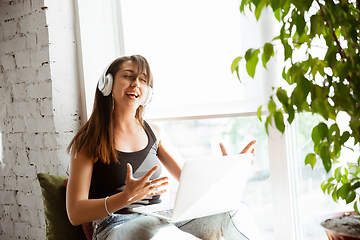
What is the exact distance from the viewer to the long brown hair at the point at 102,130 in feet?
5.67

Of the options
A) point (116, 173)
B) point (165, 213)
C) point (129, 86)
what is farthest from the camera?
point (129, 86)

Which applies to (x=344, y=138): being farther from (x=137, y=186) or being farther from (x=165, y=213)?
(x=165, y=213)

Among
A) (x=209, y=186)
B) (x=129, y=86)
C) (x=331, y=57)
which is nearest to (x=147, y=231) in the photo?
(x=209, y=186)

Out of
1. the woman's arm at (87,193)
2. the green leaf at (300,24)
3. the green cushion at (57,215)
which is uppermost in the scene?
the green leaf at (300,24)

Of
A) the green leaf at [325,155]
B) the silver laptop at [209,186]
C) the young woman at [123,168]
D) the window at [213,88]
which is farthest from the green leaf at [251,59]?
the window at [213,88]

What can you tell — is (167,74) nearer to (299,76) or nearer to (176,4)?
(176,4)

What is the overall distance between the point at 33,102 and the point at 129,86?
2.95ft

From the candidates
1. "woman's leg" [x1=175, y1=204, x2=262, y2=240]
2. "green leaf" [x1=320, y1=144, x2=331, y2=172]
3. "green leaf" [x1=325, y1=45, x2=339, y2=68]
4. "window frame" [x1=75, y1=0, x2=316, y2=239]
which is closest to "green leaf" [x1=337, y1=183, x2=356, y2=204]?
"green leaf" [x1=320, y1=144, x2=331, y2=172]

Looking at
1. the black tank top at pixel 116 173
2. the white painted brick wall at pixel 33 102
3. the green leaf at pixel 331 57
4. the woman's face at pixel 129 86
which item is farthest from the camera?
the white painted brick wall at pixel 33 102

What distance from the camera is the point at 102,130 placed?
5.92ft

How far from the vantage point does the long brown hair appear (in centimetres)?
173

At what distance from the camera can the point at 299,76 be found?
2.61 feet

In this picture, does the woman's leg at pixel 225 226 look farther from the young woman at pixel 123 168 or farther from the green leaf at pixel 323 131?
the green leaf at pixel 323 131

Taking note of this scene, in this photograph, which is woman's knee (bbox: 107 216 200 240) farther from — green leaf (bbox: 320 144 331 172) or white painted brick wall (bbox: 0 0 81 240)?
white painted brick wall (bbox: 0 0 81 240)
